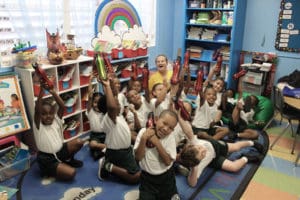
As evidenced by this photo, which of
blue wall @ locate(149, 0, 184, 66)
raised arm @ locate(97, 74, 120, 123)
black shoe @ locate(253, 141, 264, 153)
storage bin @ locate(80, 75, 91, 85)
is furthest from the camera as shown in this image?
blue wall @ locate(149, 0, 184, 66)

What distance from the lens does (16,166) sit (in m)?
2.39

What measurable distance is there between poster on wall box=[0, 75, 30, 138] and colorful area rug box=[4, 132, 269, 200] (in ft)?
1.35

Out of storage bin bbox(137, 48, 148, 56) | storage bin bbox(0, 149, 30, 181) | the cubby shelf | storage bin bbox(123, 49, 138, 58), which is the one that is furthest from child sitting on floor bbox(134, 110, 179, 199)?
the cubby shelf

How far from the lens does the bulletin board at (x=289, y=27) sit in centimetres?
389

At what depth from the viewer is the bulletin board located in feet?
12.8

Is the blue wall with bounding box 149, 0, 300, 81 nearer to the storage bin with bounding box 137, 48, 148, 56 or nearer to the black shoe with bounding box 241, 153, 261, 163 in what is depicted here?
the storage bin with bounding box 137, 48, 148, 56

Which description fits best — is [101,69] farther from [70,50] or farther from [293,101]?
[293,101]

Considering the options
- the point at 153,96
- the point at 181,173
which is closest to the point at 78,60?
the point at 153,96

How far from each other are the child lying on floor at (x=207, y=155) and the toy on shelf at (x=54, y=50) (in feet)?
4.80

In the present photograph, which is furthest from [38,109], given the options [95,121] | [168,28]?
[168,28]

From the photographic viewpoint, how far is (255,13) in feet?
13.9

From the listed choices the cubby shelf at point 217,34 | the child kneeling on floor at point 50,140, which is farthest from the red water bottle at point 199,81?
the cubby shelf at point 217,34

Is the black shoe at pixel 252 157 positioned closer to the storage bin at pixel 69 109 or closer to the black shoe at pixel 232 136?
the black shoe at pixel 232 136

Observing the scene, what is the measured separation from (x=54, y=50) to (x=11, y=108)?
701 millimetres
